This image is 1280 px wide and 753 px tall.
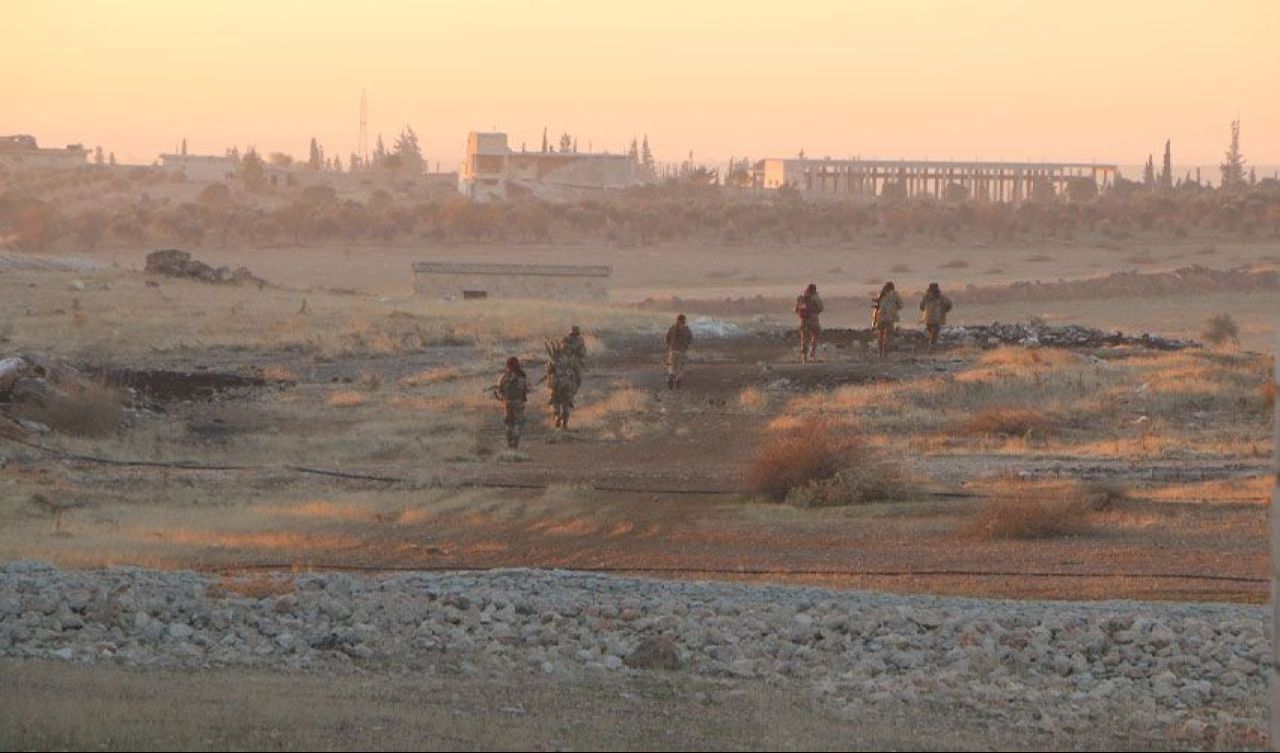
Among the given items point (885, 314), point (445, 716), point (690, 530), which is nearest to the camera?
point (445, 716)

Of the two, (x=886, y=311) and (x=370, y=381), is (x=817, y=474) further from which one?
(x=370, y=381)

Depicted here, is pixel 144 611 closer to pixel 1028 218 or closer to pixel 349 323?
pixel 349 323

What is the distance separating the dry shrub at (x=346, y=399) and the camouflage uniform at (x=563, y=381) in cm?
631

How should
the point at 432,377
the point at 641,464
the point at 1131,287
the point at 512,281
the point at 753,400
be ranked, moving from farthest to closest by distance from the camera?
the point at 1131,287
the point at 512,281
the point at 432,377
the point at 753,400
the point at 641,464

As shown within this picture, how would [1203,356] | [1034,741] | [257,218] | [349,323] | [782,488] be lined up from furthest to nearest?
[257,218] → [349,323] → [1203,356] → [782,488] → [1034,741]

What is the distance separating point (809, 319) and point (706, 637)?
22719 mm

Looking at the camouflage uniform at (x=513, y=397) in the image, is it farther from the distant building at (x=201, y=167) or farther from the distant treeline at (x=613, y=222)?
the distant building at (x=201, y=167)

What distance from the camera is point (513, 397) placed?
27516 millimetres

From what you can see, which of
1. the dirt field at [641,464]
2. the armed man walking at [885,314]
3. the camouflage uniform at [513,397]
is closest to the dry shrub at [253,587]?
the dirt field at [641,464]

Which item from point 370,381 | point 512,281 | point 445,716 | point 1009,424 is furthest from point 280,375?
point 445,716

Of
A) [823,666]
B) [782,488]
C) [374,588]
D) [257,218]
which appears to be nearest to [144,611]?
[374,588]

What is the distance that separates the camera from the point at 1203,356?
36.7 meters

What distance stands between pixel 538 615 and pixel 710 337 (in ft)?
99.4

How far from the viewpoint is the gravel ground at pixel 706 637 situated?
41.3ft
